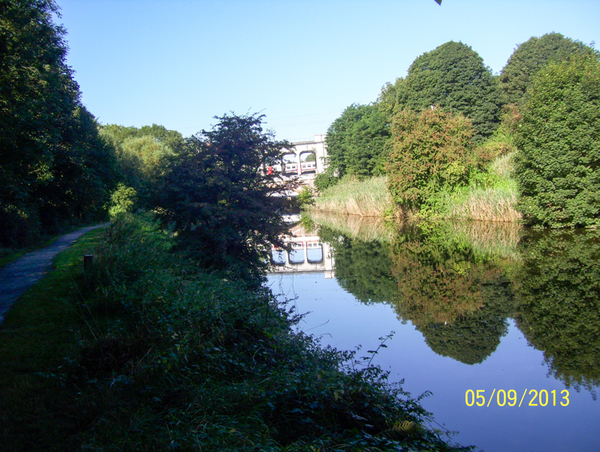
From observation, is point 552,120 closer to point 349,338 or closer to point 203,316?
point 349,338

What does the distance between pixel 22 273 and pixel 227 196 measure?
5725mm

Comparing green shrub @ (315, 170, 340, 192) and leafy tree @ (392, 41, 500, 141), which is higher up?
leafy tree @ (392, 41, 500, 141)

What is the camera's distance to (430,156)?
23.1m

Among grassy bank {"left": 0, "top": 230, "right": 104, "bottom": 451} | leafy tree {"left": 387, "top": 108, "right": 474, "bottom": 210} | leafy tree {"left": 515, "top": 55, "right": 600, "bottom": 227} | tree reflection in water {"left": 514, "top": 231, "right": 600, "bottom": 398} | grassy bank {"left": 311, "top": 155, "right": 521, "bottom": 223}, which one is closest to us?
grassy bank {"left": 0, "top": 230, "right": 104, "bottom": 451}

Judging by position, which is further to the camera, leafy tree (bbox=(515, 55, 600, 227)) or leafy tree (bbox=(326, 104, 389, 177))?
leafy tree (bbox=(326, 104, 389, 177))

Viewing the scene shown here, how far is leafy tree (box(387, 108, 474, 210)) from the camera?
73.8 ft

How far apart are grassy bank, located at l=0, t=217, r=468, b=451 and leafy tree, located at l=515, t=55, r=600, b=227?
12.9 m

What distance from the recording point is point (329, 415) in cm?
406

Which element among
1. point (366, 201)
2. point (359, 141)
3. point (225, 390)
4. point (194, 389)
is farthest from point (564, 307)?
point (359, 141)

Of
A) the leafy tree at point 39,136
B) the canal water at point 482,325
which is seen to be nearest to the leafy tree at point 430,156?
the canal water at point 482,325
